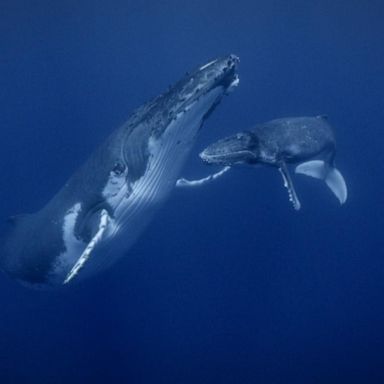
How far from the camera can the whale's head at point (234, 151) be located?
10.7m

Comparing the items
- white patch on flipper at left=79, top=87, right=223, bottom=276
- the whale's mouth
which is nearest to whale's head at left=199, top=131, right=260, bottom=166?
white patch on flipper at left=79, top=87, right=223, bottom=276

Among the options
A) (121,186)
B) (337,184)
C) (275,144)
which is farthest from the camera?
(337,184)

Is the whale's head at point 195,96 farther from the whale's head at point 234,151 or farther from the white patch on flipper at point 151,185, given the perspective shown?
the whale's head at point 234,151

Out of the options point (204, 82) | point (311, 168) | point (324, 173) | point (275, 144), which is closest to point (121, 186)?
point (204, 82)

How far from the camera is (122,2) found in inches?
1378

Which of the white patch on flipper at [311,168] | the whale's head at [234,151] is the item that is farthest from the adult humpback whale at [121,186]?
the white patch on flipper at [311,168]

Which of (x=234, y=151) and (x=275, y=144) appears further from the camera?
(x=275, y=144)

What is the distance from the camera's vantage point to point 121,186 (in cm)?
806

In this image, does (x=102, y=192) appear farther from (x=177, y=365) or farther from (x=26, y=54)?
(x=26, y=54)

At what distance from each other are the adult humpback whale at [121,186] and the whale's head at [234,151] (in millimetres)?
2287

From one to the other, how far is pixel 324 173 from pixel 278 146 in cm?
397

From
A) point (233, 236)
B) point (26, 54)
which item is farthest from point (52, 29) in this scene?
point (233, 236)

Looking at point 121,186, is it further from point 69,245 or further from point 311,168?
point 311,168

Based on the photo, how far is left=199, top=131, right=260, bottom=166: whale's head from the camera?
1067 centimetres
